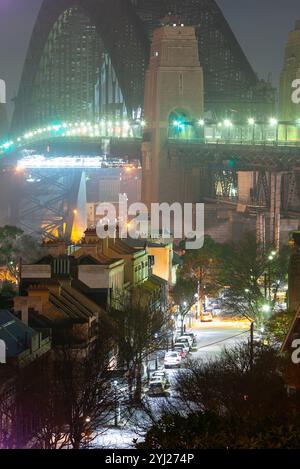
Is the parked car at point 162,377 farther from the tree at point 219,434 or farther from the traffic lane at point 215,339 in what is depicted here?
the tree at point 219,434

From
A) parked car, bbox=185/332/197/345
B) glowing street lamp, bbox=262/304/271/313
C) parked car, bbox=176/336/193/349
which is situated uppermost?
parked car, bbox=176/336/193/349

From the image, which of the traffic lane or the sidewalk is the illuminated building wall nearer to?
the sidewalk

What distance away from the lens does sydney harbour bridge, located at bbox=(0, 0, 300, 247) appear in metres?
108

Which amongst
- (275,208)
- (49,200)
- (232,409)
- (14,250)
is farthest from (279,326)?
(49,200)

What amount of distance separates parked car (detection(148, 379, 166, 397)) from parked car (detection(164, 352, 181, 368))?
16.5 feet

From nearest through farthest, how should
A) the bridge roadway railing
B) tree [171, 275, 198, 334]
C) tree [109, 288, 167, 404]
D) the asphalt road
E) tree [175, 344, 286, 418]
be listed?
tree [175, 344, 286, 418]
tree [109, 288, 167, 404]
the asphalt road
tree [171, 275, 198, 334]
the bridge roadway railing

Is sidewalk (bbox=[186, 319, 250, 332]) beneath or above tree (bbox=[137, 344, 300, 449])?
beneath

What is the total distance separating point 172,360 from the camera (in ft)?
151

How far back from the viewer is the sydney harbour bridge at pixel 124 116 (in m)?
108

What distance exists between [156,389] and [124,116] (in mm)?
91285

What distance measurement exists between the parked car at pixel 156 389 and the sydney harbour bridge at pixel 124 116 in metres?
58.7

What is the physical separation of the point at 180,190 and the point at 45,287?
62330 mm

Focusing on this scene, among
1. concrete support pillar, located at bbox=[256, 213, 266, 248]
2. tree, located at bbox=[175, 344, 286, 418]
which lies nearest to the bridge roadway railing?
concrete support pillar, located at bbox=[256, 213, 266, 248]
